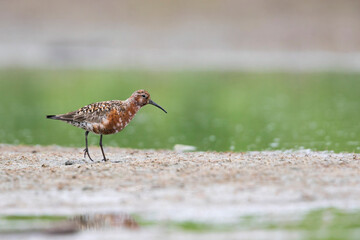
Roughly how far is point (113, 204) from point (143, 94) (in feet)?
15.2

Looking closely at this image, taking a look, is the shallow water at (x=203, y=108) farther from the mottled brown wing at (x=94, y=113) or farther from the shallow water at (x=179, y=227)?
the shallow water at (x=179, y=227)

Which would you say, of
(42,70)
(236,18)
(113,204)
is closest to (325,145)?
(113,204)

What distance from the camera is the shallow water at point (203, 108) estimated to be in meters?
23.5

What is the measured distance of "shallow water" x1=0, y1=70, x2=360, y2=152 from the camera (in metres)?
23.5

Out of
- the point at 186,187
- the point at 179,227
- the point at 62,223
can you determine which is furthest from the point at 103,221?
the point at 186,187

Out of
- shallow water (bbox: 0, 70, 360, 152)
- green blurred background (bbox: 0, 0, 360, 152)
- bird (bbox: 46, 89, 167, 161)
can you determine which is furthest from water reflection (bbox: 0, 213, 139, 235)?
shallow water (bbox: 0, 70, 360, 152)

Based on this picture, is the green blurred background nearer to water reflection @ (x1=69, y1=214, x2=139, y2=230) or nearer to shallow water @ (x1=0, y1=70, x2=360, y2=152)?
shallow water @ (x1=0, y1=70, x2=360, y2=152)

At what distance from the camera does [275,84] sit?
47.2 metres

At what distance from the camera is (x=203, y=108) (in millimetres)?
34938

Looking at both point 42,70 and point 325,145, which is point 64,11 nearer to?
point 42,70

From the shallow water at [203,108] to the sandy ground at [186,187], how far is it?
6583 millimetres

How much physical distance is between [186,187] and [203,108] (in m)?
22.6

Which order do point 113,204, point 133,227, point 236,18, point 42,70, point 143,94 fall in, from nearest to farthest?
point 133,227
point 113,204
point 143,94
point 42,70
point 236,18

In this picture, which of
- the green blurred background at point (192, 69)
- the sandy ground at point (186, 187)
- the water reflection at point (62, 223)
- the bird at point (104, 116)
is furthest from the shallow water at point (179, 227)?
the green blurred background at point (192, 69)
